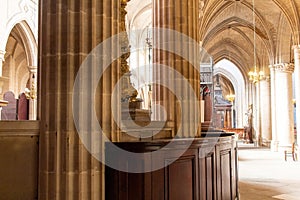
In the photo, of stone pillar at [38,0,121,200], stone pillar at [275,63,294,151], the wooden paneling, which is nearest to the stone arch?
stone pillar at [275,63,294,151]

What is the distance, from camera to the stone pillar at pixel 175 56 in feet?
18.1

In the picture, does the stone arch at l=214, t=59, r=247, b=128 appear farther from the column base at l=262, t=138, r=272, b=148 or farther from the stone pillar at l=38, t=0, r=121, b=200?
the stone pillar at l=38, t=0, r=121, b=200

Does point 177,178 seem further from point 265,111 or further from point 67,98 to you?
point 265,111

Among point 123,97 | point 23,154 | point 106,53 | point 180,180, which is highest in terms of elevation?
point 106,53

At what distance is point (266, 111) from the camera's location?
22.0m

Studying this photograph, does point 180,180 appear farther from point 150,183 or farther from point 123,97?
point 123,97

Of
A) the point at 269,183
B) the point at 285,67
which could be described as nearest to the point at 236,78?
the point at 285,67

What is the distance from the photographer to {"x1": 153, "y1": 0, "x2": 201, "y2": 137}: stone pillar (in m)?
5.51

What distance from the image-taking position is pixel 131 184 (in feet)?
9.77

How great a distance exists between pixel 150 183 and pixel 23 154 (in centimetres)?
115

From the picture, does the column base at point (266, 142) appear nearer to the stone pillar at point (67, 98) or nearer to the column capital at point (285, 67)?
the column capital at point (285, 67)

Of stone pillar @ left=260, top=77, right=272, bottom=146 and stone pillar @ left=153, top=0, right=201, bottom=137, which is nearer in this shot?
stone pillar @ left=153, top=0, right=201, bottom=137

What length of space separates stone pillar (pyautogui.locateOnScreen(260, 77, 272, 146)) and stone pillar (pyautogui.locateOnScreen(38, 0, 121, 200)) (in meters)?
20.4

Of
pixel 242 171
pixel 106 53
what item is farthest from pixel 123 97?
pixel 242 171
